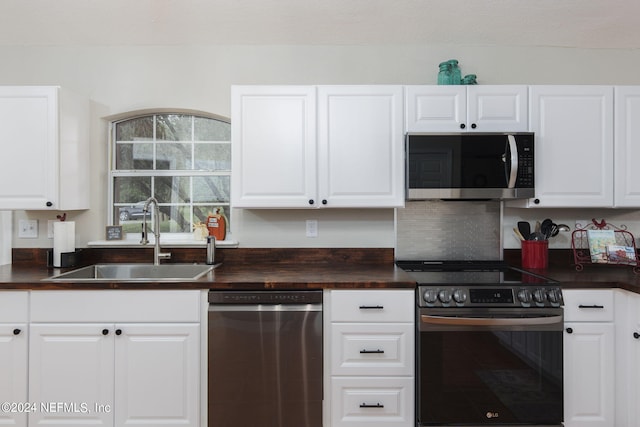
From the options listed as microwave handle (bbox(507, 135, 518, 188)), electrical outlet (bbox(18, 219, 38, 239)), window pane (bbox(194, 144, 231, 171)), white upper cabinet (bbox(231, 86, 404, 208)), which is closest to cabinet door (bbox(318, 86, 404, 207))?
white upper cabinet (bbox(231, 86, 404, 208))

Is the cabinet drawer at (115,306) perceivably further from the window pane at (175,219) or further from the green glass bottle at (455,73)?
the green glass bottle at (455,73)

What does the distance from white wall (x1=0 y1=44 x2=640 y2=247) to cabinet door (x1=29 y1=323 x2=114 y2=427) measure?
38.8 inches

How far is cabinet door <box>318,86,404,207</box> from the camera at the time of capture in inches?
94.4

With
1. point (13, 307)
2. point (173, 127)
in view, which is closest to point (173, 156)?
point (173, 127)

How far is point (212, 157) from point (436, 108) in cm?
157

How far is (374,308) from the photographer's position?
205cm

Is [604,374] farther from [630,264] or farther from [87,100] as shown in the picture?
[87,100]

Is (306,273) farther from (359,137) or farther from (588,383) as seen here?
(588,383)

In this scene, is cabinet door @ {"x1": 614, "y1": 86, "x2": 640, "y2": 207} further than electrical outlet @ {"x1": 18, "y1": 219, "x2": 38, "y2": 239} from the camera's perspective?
No

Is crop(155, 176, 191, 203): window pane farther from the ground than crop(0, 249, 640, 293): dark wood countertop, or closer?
farther from the ground

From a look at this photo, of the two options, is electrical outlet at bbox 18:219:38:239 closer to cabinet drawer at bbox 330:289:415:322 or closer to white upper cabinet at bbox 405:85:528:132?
cabinet drawer at bbox 330:289:415:322

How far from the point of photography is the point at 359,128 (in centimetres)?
240

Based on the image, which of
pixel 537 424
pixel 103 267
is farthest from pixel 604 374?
pixel 103 267

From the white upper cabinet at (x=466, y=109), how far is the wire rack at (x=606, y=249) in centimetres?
91
